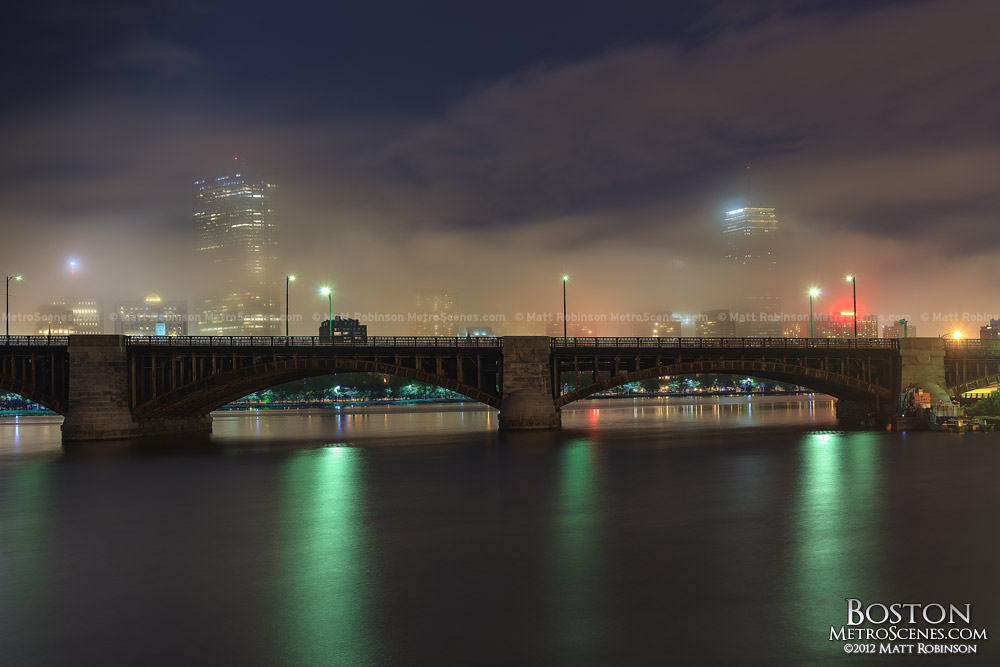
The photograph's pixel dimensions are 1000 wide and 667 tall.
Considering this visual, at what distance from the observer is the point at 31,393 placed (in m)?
77.0

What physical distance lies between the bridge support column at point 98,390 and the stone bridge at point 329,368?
0.32 feet

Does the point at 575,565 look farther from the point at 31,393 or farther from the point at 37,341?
the point at 37,341

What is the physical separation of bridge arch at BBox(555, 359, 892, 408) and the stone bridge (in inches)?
6.1

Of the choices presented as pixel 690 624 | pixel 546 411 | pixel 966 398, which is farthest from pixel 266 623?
pixel 966 398

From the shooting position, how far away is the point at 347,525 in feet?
114

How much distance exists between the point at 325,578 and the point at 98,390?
204 feet

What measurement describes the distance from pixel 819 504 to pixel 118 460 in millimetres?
49914

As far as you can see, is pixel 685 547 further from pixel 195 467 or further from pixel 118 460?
pixel 118 460

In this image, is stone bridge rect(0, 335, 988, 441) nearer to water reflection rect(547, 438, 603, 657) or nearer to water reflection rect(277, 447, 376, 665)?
water reflection rect(547, 438, 603, 657)

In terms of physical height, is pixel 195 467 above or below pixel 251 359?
below

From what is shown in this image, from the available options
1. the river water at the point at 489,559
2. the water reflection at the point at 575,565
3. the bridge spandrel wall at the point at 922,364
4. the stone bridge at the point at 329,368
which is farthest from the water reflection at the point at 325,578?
the bridge spandrel wall at the point at 922,364

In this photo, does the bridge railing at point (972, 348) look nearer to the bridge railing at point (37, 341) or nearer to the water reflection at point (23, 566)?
the water reflection at point (23, 566)

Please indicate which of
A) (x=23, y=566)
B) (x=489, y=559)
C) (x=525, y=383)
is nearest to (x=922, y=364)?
(x=525, y=383)

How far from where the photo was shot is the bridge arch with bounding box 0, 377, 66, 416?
76688mm
